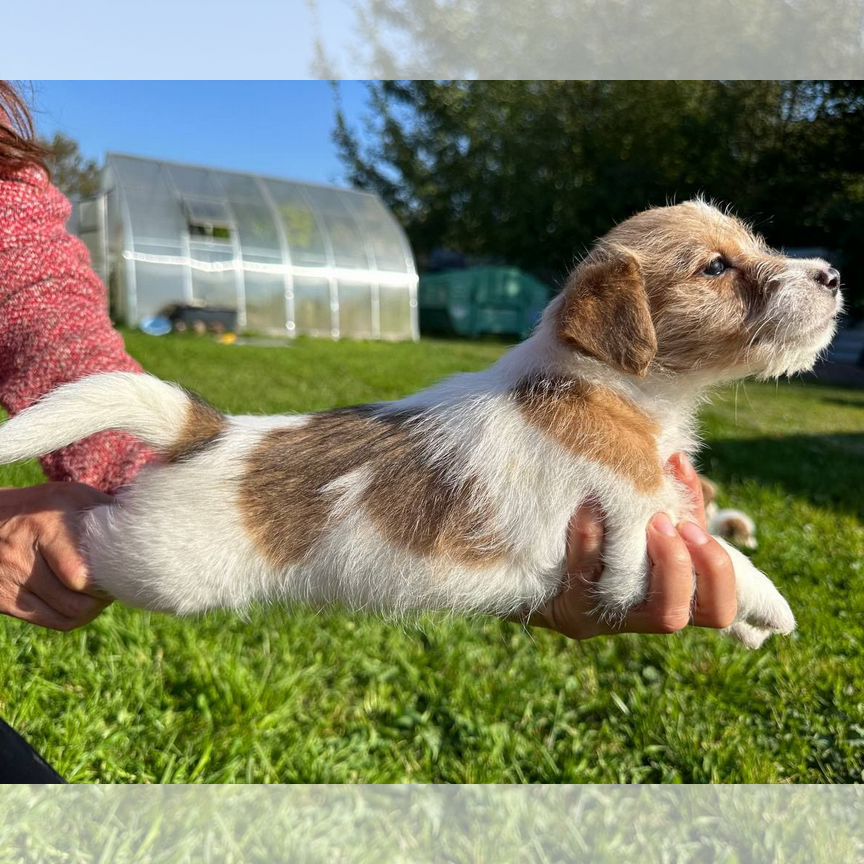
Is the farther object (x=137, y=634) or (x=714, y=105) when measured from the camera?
(x=714, y=105)

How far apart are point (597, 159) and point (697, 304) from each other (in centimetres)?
1507

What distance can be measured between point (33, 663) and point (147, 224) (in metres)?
16.9

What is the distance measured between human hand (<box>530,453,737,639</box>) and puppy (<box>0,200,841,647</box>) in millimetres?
28

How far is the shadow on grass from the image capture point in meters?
5.84

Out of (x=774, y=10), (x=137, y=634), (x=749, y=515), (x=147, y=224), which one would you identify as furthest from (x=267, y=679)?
(x=147, y=224)

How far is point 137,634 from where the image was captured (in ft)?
11.1

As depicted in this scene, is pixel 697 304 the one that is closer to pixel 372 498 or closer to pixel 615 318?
pixel 615 318

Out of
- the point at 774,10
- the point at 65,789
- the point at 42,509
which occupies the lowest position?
the point at 65,789

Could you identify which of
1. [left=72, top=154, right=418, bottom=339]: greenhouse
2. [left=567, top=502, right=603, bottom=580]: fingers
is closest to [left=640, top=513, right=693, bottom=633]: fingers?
[left=567, top=502, right=603, bottom=580]: fingers

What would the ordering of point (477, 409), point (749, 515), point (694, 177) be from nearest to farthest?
point (477, 409)
point (749, 515)
point (694, 177)

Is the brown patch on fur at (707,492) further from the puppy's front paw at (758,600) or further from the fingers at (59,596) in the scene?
the fingers at (59,596)

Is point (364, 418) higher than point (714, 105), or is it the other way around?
point (714, 105)

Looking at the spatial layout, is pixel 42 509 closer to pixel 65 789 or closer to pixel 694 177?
pixel 65 789

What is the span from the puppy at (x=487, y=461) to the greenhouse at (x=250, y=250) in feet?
57.3
